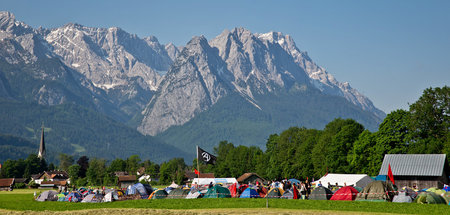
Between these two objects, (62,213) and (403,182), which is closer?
(62,213)

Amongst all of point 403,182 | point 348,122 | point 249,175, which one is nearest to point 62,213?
point 403,182

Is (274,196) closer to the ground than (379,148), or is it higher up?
closer to the ground

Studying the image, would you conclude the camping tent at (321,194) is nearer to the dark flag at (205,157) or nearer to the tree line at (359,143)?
the dark flag at (205,157)

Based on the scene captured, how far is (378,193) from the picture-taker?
51.2 metres

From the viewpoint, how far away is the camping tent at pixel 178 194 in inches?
2466

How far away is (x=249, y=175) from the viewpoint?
147625 mm

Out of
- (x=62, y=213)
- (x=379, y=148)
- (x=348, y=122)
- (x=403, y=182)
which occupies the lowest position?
(x=62, y=213)

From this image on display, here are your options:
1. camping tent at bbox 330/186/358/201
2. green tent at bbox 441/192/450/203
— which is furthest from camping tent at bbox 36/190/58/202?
green tent at bbox 441/192/450/203

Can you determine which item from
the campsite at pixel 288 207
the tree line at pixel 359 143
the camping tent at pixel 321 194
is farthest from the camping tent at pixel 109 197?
the tree line at pixel 359 143

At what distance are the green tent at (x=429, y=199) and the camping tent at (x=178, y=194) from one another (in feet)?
86.2

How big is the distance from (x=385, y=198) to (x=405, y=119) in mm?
43700

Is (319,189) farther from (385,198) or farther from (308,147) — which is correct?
(308,147)

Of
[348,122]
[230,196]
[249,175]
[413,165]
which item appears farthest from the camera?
[249,175]

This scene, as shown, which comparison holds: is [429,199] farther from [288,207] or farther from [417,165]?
[417,165]
